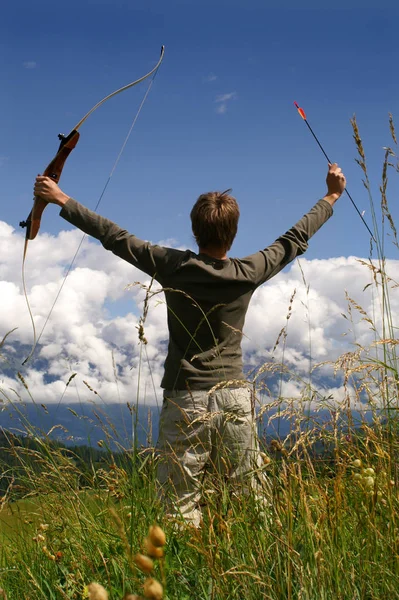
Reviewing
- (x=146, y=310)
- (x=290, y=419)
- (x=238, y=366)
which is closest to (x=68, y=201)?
(x=238, y=366)

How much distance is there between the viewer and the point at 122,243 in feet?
11.8

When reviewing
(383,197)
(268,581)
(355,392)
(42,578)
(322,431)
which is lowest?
(42,578)

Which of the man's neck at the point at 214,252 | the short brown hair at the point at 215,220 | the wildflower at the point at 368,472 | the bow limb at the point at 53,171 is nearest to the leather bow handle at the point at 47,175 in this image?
the bow limb at the point at 53,171

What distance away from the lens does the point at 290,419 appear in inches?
85.6

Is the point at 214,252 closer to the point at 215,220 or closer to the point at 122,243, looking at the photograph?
the point at 215,220

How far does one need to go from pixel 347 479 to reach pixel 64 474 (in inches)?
53.3

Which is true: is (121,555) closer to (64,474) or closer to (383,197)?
(64,474)

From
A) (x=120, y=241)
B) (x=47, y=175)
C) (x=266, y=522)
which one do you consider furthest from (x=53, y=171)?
(x=266, y=522)

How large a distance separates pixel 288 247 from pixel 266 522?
7.75 ft

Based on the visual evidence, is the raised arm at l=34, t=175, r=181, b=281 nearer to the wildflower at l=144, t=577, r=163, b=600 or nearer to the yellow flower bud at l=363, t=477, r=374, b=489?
the yellow flower bud at l=363, t=477, r=374, b=489

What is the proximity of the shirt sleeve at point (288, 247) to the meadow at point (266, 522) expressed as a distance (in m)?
0.84

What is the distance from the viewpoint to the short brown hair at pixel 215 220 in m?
3.60

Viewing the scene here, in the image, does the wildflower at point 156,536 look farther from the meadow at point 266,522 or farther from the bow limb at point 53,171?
the bow limb at point 53,171

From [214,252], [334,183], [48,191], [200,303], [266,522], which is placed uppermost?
[334,183]
